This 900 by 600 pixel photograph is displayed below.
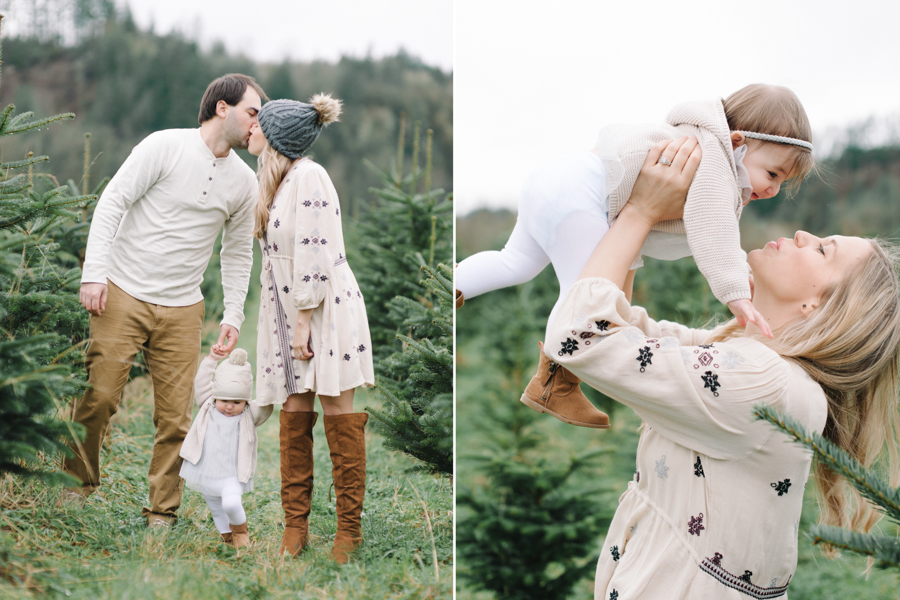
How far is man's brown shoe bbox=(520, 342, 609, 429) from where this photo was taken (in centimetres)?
189

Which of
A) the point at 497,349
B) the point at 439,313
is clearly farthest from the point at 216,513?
the point at 497,349

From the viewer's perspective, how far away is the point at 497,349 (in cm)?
506

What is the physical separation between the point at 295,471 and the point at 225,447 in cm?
31

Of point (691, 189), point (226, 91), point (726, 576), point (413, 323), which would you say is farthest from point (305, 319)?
point (726, 576)

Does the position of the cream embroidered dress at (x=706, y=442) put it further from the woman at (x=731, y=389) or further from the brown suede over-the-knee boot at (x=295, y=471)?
the brown suede over-the-knee boot at (x=295, y=471)

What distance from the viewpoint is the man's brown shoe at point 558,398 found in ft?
6.19

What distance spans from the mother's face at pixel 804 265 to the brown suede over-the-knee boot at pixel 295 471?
176 cm

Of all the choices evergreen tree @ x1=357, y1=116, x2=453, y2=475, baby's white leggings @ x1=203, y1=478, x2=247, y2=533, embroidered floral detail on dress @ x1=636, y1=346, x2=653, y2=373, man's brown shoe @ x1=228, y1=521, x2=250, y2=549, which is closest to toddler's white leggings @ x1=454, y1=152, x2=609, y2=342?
embroidered floral detail on dress @ x1=636, y1=346, x2=653, y2=373

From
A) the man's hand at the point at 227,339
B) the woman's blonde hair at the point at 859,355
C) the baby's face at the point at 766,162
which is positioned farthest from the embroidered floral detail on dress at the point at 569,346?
the man's hand at the point at 227,339

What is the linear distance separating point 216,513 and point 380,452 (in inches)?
69.3

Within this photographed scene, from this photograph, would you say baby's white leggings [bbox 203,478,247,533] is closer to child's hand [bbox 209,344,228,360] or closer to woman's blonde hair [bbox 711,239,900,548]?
child's hand [bbox 209,344,228,360]

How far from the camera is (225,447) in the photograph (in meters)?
2.69

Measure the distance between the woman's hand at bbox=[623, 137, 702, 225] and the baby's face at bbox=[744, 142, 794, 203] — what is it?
0.22 m

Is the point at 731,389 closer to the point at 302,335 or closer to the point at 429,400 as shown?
the point at 302,335
